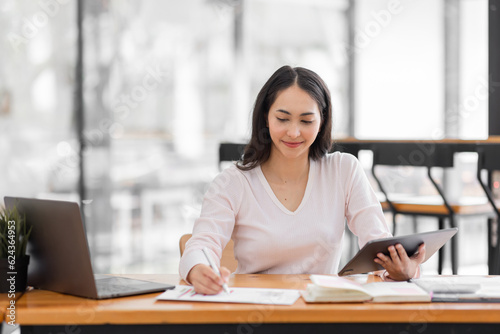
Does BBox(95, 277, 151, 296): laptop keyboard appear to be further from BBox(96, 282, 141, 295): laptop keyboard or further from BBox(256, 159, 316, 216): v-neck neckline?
BBox(256, 159, 316, 216): v-neck neckline

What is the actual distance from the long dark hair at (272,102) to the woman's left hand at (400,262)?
1.88 feet

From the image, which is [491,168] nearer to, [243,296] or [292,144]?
[292,144]

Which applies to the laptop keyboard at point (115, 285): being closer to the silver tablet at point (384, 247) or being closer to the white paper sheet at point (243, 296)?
the white paper sheet at point (243, 296)

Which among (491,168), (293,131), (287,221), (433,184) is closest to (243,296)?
(287,221)

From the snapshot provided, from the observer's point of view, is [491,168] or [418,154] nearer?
[491,168]

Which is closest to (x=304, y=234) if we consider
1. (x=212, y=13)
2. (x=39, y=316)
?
(x=39, y=316)

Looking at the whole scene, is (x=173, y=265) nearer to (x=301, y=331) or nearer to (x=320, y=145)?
(x=320, y=145)

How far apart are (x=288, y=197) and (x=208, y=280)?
0.60 m

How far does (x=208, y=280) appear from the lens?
62.1 inches

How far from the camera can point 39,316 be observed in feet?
4.59

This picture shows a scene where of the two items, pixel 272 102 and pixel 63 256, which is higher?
pixel 272 102

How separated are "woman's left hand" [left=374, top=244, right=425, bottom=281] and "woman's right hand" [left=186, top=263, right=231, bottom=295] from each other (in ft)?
1.41

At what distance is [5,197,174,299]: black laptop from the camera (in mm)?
1484

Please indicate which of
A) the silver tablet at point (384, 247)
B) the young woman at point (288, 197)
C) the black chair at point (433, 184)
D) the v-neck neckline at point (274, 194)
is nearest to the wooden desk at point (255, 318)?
the silver tablet at point (384, 247)
